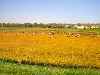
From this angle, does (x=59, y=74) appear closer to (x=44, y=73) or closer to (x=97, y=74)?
(x=44, y=73)

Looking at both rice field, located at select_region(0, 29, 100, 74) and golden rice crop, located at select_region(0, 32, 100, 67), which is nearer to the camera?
rice field, located at select_region(0, 29, 100, 74)

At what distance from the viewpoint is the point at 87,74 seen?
60.3 feet

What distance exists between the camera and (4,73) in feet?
57.8

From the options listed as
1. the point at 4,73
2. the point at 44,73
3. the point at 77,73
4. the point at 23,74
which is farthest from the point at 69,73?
the point at 4,73

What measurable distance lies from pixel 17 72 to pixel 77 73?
12.9 ft

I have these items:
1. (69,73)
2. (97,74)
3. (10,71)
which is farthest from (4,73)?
(97,74)

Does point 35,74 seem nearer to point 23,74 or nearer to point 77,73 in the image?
point 23,74

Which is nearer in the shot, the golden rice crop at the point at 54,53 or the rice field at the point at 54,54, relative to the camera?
the rice field at the point at 54,54

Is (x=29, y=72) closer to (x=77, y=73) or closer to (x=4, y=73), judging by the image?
(x=4, y=73)

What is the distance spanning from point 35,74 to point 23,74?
0.78 meters

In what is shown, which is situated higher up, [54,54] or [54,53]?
[54,54]

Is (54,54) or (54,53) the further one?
(54,53)

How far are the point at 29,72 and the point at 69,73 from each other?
8.68ft

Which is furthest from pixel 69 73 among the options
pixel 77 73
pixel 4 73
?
pixel 4 73
